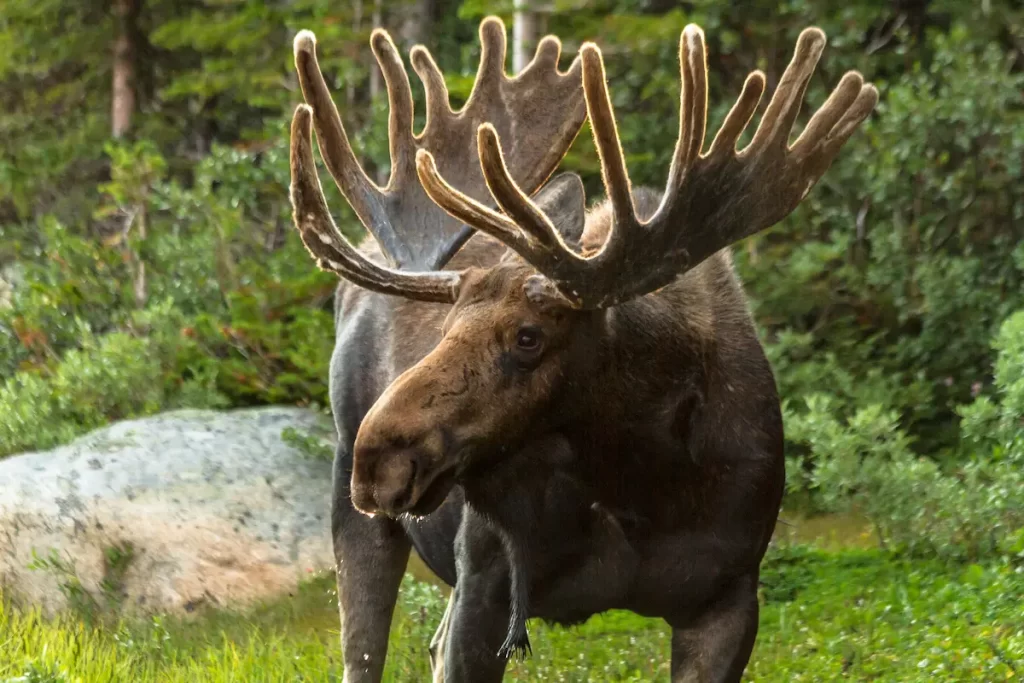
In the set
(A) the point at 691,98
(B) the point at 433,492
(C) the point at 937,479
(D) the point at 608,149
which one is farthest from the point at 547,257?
(C) the point at 937,479

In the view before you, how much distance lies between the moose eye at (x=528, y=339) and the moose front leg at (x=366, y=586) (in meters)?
2.06

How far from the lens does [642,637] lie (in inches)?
289

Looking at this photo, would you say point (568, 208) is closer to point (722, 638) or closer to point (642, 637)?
point (722, 638)

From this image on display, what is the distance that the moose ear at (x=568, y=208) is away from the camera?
445cm

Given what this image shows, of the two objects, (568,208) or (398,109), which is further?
(398,109)

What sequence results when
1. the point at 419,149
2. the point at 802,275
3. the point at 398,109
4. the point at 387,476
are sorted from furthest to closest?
the point at 802,275 → the point at 398,109 → the point at 419,149 → the point at 387,476

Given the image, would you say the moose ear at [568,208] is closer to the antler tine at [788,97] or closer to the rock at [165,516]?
the antler tine at [788,97]

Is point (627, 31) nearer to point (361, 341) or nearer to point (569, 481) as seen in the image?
point (361, 341)

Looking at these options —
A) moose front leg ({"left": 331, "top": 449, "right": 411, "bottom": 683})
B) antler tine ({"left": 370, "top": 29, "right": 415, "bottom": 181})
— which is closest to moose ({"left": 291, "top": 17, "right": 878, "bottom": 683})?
antler tine ({"left": 370, "top": 29, "right": 415, "bottom": 181})

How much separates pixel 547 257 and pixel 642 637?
150 inches

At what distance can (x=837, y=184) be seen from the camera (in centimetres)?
1073

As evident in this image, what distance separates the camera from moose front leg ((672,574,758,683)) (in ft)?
15.0

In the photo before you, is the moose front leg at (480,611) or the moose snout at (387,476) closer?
the moose snout at (387,476)

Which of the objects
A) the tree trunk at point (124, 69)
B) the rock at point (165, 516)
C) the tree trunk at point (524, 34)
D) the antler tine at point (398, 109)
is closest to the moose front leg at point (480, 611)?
the antler tine at point (398, 109)
